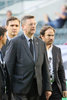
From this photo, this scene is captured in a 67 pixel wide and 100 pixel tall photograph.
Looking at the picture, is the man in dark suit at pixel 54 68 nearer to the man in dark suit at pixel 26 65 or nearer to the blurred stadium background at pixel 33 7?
the man in dark suit at pixel 26 65

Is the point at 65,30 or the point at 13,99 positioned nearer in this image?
the point at 13,99

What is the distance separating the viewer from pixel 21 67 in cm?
459

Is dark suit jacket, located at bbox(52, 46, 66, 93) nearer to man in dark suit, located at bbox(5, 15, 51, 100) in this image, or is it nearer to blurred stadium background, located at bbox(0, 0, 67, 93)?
man in dark suit, located at bbox(5, 15, 51, 100)

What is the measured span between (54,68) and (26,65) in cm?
81

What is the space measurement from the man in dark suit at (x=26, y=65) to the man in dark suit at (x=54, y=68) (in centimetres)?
55

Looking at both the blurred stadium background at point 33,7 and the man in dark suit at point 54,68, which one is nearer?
the man in dark suit at point 54,68

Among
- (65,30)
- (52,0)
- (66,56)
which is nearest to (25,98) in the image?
(66,56)

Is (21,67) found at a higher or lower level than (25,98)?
higher

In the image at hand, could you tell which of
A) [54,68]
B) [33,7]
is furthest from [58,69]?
[33,7]

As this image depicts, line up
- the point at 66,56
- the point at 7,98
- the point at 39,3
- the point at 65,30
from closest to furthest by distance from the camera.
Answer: the point at 7,98, the point at 66,56, the point at 65,30, the point at 39,3

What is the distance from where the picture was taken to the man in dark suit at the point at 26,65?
4.60m

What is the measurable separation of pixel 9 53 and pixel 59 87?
3.50ft

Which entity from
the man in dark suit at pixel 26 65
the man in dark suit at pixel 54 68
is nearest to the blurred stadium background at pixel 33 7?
the man in dark suit at pixel 54 68

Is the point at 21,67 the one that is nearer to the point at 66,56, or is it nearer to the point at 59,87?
the point at 59,87
